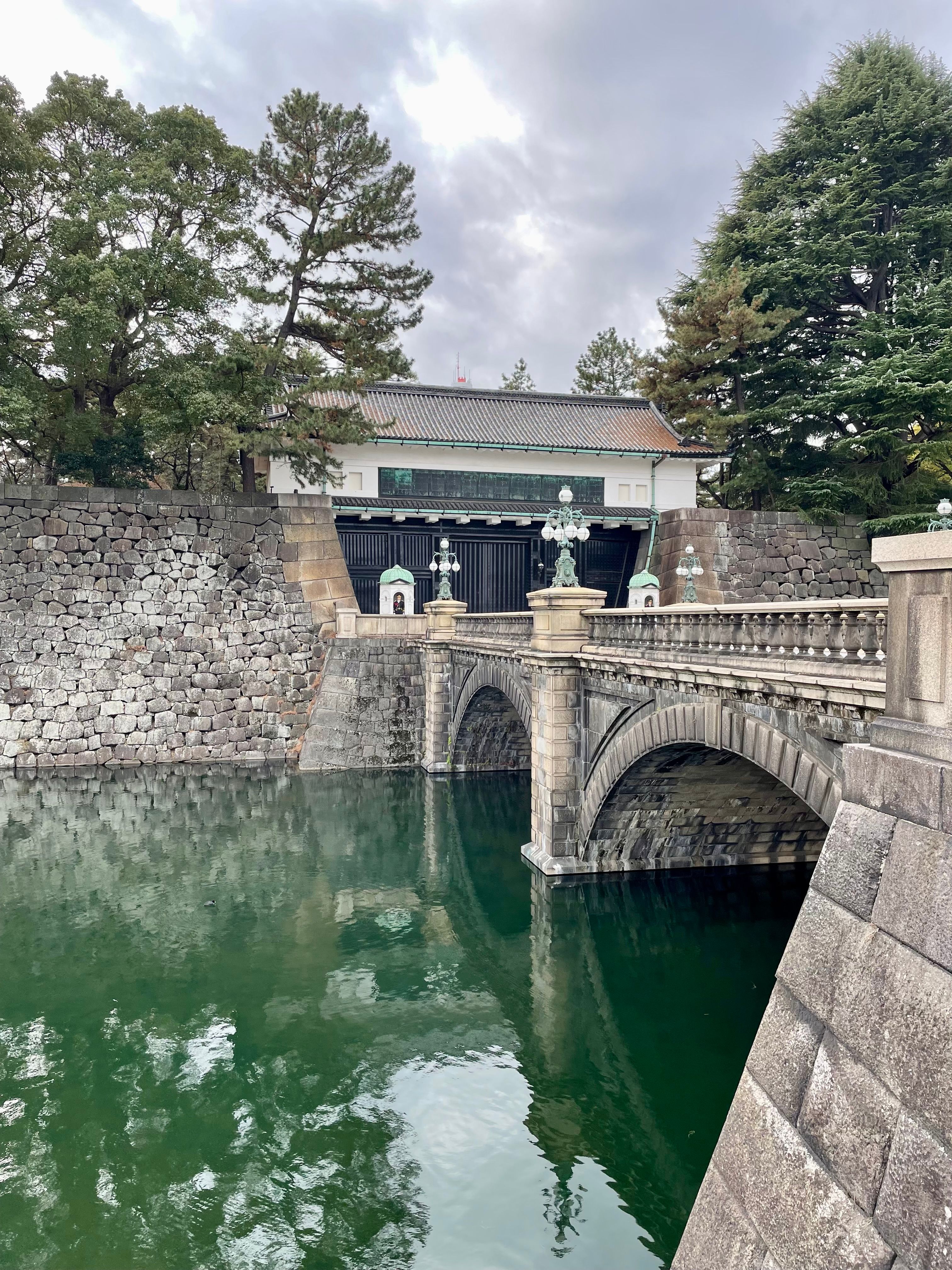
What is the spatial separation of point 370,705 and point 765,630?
74.7 ft

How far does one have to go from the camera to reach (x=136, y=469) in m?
33.0

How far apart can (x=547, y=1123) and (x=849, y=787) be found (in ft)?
24.0

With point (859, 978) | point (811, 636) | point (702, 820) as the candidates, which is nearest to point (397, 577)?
point (702, 820)

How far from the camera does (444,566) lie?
29016 millimetres

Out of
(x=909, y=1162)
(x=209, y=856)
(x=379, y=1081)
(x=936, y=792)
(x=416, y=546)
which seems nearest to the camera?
(x=909, y=1162)

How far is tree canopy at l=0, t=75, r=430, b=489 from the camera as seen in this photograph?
28.2 meters

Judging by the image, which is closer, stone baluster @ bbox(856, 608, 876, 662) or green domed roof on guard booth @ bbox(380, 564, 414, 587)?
stone baluster @ bbox(856, 608, 876, 662)

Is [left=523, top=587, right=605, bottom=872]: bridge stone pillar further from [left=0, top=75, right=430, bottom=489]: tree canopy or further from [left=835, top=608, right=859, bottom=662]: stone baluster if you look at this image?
[left=0, top=75, right=430, bottom=489]: tree canopy

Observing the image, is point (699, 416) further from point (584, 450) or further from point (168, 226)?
point (168, 226)

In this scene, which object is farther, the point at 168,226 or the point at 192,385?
the point at 168,226

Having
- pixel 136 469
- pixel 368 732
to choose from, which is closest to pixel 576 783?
pixel 368 732

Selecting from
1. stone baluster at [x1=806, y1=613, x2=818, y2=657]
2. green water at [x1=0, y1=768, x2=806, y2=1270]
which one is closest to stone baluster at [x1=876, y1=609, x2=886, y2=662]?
stone baluster at [x1=806, y1=613, x2=818, y2=657]

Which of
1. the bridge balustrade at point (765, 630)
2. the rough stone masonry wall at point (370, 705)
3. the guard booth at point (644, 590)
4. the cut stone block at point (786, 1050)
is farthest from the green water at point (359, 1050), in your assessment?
the guard booth at point (644, 590)

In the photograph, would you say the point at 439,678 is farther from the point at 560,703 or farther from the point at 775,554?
the point at 775,554
